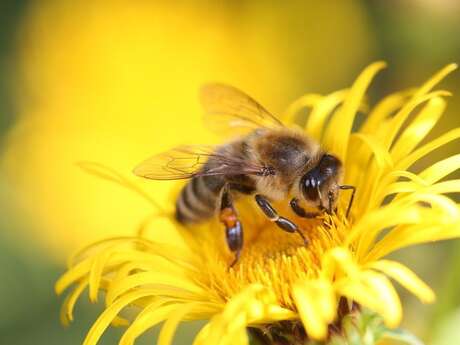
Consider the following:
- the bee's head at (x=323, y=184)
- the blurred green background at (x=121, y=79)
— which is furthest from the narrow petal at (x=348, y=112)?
the blurred green background at (x=121, y=79)

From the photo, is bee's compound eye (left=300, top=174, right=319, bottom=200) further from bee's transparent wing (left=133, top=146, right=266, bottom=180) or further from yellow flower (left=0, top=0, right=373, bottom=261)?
yellow flower (left=0, top=0, right=373, bottom=261)

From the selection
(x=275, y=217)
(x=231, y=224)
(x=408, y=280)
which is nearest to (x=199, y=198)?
(x=231, y=224)

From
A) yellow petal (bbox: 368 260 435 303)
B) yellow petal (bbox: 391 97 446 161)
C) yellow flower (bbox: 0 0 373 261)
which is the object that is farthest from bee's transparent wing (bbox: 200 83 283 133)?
yellow flower (bbox: 0 0 373 261)

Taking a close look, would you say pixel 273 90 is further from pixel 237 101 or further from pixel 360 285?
pixel 360 285

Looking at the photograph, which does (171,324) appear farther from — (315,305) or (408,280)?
(408,280)

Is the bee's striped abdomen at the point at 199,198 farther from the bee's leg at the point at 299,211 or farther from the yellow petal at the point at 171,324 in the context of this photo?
the yellow petal at the point at 171,324

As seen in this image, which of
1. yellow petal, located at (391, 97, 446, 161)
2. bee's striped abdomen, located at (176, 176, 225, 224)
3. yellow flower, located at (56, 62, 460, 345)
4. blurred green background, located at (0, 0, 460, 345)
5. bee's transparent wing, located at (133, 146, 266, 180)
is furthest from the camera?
blurred green background, located at (0, 0, 460, 345)
